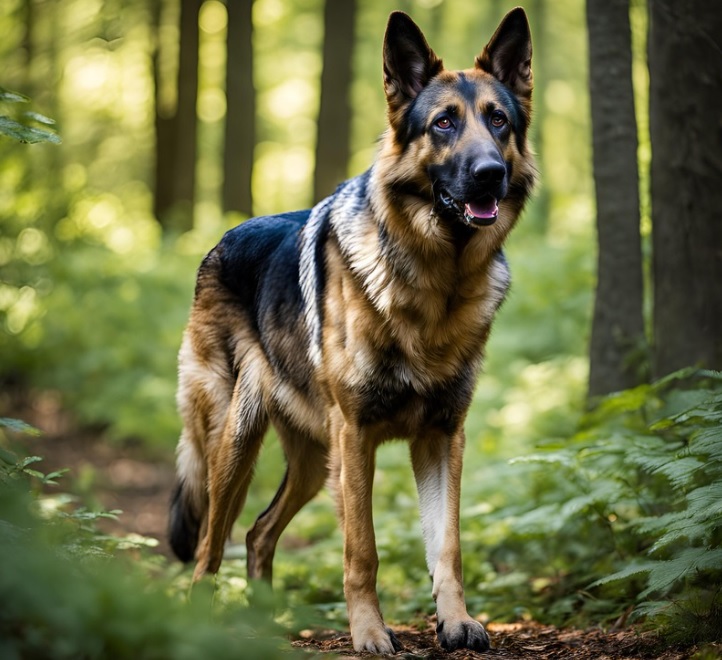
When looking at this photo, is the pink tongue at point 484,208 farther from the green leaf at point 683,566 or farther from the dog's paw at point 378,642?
the dog's paw at point 378,642

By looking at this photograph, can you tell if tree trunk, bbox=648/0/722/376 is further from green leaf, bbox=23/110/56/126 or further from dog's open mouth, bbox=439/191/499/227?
green leaf, bbox=23/110/56/126

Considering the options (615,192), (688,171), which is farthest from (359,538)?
(615,192)

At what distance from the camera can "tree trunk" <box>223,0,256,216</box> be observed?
1497 centimetres

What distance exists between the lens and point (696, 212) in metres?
4.88

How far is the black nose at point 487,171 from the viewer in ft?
12.2

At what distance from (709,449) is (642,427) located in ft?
5.21

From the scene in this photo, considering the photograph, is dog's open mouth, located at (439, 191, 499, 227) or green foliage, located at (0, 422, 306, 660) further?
dog's open mouth, located at (439, 191, 499, 227)

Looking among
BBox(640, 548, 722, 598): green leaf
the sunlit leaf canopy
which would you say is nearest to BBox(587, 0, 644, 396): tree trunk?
the sunlit leaf canopy

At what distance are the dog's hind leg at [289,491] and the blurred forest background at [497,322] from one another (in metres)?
0.27

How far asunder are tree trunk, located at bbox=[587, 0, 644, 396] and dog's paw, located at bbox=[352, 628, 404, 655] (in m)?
2.81

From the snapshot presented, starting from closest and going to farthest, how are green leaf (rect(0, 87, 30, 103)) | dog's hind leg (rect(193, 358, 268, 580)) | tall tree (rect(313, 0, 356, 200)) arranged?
green leaf (rect(0, 87, 30, 103)) < dog's hind leg (rect(193, 358, 268, 580)) < tall tree (rect(313, 0, 356, 200))

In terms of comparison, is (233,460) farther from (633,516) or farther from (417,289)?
(633,516)

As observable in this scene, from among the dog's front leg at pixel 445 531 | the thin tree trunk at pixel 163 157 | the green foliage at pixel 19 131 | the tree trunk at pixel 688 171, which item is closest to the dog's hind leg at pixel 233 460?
the dog's front leg at pixel 445 531

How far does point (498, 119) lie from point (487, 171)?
1.47 feet
